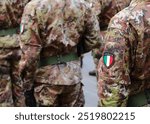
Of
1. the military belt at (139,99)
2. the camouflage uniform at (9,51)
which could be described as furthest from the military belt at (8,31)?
the military belt at (139,99)

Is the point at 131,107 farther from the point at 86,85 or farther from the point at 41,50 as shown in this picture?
the point at 86,85

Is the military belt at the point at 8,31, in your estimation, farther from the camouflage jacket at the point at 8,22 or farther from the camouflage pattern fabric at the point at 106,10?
the camouflage pattern fabric at the point at 106,10

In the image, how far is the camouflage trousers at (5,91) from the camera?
Result: 6.43m

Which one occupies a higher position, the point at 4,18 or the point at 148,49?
the point at 148,49

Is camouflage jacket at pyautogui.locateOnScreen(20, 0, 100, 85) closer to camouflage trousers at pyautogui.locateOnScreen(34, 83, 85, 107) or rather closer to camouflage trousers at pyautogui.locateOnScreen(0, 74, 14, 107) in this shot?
camouflage trousers at pyautogui.locateOnScreen(34, 83, 85, 107)

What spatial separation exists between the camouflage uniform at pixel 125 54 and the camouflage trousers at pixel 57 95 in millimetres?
1520

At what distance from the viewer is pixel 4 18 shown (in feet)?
20.4

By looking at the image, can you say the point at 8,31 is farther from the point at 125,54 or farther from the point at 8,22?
the point at 125,54

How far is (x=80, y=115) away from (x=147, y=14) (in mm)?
871

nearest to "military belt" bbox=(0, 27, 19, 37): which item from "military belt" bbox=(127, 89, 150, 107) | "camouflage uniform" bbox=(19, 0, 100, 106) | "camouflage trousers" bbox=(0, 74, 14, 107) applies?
"camouflage trousers" bbox=(0, 74, 14, 107)

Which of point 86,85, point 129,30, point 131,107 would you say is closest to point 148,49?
point 129,30

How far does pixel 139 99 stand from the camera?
12.7ft

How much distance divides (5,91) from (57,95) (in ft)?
4.44

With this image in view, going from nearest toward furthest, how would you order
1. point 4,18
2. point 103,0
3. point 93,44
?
point 93,44 → point 4,18 → point 103,0
